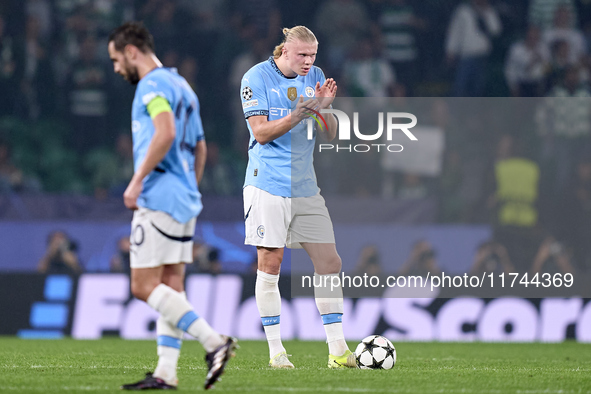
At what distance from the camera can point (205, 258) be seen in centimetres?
1126

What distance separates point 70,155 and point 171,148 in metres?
9.28

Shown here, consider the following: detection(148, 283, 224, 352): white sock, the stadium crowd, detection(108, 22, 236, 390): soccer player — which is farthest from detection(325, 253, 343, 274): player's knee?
the stadium crowd

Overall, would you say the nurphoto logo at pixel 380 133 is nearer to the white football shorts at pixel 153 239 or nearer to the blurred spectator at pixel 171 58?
the blurred spectator at pixel 171 58

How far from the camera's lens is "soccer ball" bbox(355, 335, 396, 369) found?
5879mm

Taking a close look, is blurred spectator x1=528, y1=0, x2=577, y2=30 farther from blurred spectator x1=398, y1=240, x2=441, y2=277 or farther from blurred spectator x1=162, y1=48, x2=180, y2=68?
blurred spectator x1=162, y1=48, x2=180, y2=68

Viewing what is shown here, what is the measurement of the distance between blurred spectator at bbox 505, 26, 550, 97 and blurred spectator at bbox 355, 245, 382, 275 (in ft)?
15.2

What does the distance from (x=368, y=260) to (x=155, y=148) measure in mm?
6530

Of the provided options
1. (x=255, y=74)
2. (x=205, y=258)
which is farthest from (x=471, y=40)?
(x=255, y=74)

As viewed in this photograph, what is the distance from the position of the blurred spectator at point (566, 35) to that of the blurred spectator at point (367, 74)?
2739 mm

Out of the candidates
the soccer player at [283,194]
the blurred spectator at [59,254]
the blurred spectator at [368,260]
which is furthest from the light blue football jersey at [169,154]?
the blurred spectator at [59,254]

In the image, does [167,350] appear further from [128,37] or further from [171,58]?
[171,58]

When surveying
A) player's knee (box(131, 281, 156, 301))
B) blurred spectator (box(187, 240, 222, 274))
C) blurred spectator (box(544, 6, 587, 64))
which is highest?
blurred spectator (box(544, 6, 587, 64))

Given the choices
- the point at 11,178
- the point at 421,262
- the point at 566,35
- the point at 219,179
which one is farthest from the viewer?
the point at 566,35

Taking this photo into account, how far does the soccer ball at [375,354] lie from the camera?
588 cm
